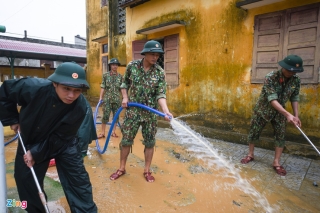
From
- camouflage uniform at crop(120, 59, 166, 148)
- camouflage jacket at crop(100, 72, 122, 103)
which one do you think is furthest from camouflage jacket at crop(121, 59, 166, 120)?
camouflage jacket at crop(100, 72, 122, 103)

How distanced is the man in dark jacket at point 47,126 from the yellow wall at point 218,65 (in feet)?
14.7

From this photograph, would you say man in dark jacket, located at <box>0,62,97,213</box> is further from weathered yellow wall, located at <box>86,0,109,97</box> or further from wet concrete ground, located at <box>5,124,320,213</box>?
weathered yellow wall, located at <box>86,0,109,97</box>

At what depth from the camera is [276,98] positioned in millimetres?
3469

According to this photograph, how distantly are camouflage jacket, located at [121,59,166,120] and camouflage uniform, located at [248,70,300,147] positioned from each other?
1.86 m

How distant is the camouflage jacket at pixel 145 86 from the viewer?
321 centimetres

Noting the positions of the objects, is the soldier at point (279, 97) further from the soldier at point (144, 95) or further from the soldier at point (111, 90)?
the soldier at point (111, 90)

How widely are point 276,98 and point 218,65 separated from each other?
2.64 metres

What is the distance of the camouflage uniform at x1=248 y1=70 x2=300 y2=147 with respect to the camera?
11.8ft

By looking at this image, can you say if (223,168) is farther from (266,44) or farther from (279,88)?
(266,44)

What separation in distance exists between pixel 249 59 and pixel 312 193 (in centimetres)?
332

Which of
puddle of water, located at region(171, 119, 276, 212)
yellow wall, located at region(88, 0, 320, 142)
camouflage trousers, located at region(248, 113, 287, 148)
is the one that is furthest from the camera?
yellow wall, located at region(88, 0, 320, 142)

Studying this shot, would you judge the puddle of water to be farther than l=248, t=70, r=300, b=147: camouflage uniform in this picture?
No

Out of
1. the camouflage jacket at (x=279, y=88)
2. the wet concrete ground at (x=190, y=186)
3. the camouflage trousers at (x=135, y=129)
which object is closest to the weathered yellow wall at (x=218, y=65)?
the camouflage jacket at (x=279, y=88)

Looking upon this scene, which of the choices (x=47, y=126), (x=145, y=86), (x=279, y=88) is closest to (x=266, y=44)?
Result: (x=279, y=88)
